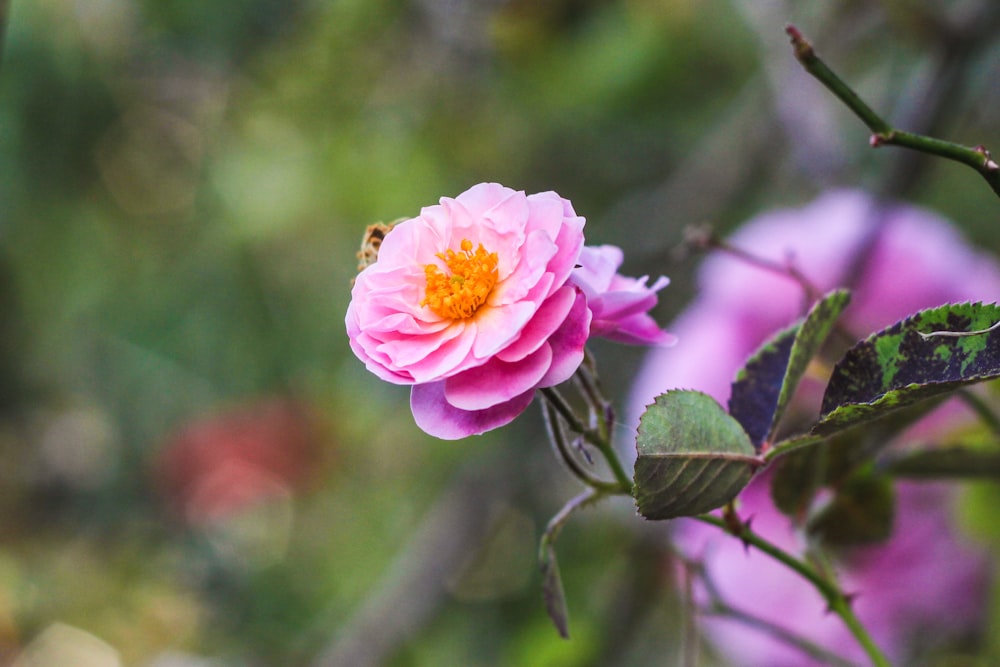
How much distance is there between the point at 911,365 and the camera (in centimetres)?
17

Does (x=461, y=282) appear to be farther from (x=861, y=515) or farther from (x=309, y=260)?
(x=309, y=260)

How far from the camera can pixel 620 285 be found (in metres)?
0.19

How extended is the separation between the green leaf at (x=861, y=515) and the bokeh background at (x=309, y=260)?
333 millimetres

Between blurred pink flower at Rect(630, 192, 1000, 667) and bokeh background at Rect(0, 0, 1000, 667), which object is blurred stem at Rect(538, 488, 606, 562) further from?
bokeh background at Rect(0, 0, 1000, 667)

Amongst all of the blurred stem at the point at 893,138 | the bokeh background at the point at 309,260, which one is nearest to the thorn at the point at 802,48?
the blurred stem at the point at 893,138

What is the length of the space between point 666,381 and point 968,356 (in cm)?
16

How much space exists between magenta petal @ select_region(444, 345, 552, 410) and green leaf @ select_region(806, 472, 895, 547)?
113 mm

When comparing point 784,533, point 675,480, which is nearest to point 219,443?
point 784,533

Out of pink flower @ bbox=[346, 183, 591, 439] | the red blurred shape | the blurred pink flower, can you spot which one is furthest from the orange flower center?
the red blurred shape

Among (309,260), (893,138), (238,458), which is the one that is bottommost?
(238,458)

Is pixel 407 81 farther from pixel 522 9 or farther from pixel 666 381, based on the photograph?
pixel 666 381

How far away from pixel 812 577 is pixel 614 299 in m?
0.07

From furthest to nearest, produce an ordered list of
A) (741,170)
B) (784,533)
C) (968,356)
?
(741,170) → (784,533) → (968,356)

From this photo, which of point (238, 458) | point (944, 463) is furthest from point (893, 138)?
point (238, 458)
